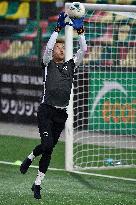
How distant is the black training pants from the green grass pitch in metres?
0.52

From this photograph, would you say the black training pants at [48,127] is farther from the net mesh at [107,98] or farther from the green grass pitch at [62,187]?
the net mesh at [107,98]

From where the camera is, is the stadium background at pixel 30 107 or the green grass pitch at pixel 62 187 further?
the stadium background at pixel 30 107

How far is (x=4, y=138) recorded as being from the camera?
61.0 ft

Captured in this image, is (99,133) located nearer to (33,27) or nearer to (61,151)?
(61,151)

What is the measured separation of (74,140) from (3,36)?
6.59 m

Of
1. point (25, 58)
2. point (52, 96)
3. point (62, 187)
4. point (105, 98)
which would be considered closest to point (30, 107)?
point (25, 58)

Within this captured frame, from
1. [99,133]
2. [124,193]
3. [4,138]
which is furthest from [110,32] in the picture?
[124,193]

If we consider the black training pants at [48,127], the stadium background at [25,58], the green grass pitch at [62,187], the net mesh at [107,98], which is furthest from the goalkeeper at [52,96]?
the stadium background at [25,58]

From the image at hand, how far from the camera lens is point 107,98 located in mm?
17031

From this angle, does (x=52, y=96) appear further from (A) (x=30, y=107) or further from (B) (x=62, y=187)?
(A) (x=30, y=107)

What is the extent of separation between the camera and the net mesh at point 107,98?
15.9m

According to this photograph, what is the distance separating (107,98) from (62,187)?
13.1 feet

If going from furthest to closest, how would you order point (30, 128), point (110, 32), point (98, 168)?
point (30, 128), point (110, 32), point (98, 168)

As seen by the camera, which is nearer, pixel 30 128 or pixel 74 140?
pixel 74 140
